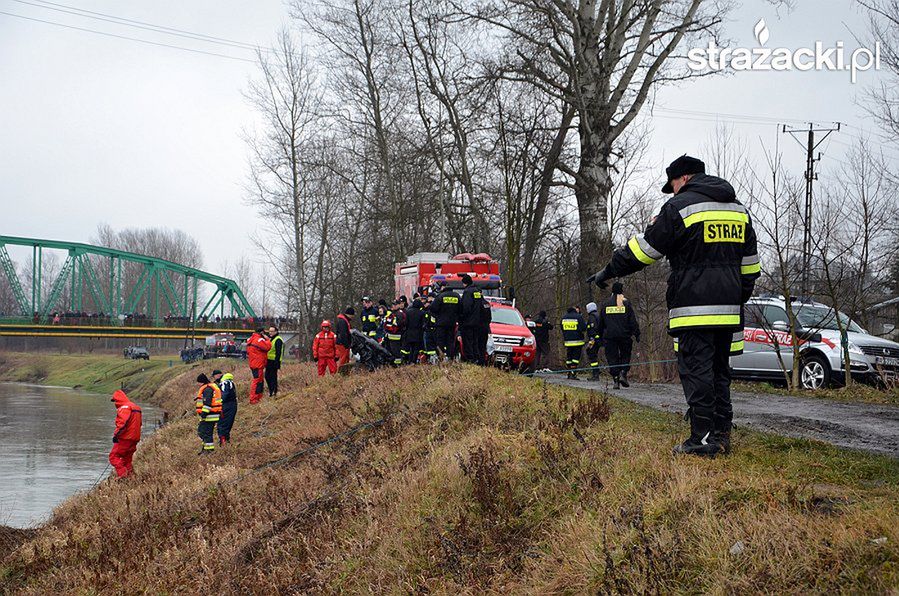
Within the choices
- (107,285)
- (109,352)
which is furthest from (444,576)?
(107,285)

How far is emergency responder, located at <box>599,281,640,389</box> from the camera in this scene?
14836 millimetres

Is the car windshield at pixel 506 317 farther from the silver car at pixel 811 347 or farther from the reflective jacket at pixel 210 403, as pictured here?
the reflective jacket at pixel 210 403

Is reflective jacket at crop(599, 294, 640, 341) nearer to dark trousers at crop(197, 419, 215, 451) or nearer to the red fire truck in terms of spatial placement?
the red fire truck

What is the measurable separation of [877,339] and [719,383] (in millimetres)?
10237

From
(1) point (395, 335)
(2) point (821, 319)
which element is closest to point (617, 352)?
(2) point (821, 319)

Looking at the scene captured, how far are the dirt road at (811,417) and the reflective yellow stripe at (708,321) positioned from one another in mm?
2037

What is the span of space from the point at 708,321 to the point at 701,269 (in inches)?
14.6

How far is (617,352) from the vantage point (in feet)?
49.9

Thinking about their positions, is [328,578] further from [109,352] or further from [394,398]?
[109,352]

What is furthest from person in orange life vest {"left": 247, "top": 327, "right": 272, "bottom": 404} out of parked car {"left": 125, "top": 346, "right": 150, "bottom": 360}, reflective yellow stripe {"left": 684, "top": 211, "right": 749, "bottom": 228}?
parked car {"left": 125, "top": 346, "right": 150, "bottom": 360}

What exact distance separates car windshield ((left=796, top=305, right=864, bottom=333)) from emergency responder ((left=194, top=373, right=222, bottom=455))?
1134 cm

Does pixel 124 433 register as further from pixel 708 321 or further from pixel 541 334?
pixel 708 321

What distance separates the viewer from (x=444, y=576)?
622cm

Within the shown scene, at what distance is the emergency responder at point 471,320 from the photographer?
16.3 metres
